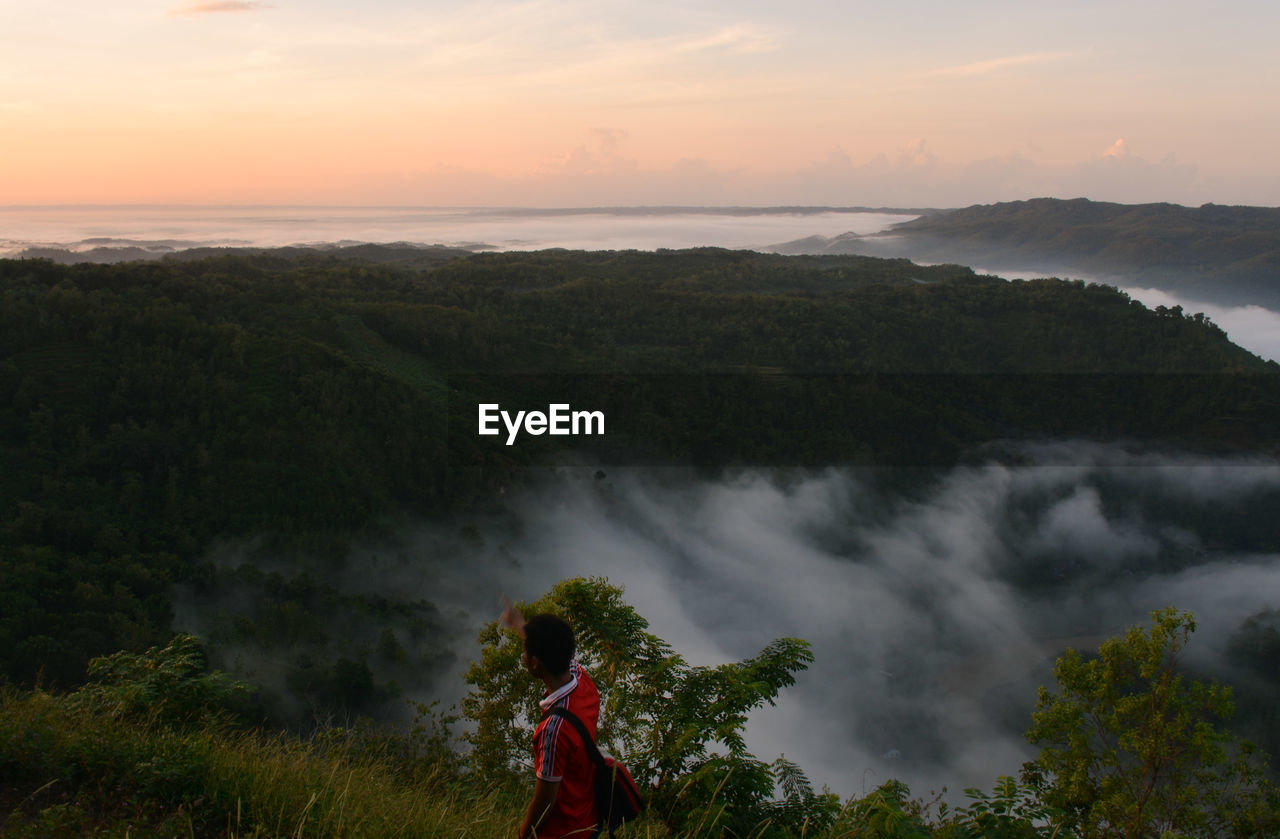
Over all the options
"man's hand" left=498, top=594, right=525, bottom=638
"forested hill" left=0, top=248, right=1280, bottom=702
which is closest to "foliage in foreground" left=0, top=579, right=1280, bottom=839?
"man's hand" left=498, top=594, right=525, bottom=638

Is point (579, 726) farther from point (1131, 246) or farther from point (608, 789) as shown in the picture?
point (1131, 246)

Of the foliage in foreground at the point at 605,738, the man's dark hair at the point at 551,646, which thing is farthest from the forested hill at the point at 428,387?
the man's dark hair at the point at 551,646

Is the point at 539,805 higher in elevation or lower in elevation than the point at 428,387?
higher

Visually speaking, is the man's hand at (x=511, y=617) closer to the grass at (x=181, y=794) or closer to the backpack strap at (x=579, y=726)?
the backpack strap at (x=579, y=726)

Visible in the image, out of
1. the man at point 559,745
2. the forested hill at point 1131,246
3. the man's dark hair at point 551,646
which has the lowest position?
the man at point 559,745

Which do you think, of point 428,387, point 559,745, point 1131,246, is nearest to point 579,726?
point 559,745

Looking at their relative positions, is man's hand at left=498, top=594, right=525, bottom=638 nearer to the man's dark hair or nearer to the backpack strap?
the man's dark hair
